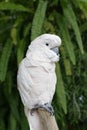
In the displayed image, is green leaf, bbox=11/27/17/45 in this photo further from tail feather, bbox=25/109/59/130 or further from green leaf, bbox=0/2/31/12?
tail feather, bbox=25/109/59/130

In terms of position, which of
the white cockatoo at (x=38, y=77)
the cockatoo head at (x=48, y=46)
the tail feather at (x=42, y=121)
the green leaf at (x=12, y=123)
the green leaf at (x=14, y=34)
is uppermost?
the green leaf at (x=14, y=34)

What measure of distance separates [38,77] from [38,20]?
0.53 metres

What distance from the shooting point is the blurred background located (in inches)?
77.9

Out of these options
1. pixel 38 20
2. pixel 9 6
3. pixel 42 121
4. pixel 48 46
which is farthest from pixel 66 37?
pixel 42 121

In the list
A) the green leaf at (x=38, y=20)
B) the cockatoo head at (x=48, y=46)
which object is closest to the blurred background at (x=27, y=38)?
the green leaf at (x=38, y=20)

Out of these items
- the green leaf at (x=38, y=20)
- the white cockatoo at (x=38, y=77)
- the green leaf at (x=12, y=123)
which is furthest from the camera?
the green leaf at (x=12, y=123)

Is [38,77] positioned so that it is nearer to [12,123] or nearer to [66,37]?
[66,37]

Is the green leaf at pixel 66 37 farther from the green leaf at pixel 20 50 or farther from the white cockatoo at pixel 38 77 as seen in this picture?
the white cockatoo at pixel 38 77

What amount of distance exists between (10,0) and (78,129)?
1067 mm

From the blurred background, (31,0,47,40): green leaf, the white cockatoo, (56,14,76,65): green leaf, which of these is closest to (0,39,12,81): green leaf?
the blurred background

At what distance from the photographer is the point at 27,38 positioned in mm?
2113

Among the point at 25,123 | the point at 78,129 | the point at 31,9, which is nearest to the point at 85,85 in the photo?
the point at 78,129

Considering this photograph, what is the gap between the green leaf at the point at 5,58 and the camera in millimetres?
1915

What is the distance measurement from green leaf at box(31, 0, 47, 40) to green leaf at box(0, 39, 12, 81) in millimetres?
182
